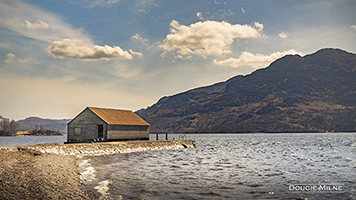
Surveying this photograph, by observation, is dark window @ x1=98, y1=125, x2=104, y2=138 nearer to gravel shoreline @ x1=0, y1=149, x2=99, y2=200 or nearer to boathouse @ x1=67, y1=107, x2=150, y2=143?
boathouse @ x1=67, y1=107, x2=150, y2=143

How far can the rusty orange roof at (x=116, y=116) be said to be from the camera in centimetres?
4819

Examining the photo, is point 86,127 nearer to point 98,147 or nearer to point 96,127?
point 96,127

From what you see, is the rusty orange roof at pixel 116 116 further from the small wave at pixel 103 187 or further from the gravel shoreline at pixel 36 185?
the small wave at pixel 103 187

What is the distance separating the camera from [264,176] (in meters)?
22.4

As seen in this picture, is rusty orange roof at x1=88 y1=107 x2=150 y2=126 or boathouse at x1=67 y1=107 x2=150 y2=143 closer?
boathouse at x1=67 y1=107 x2=150 y2=143

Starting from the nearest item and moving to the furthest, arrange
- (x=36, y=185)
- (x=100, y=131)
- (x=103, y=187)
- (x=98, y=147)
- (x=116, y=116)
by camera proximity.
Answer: (x=36, y=185) → (x=103, y=187) → (x=98, y=147) → (x=100, y=131) → (x=116, y=116)

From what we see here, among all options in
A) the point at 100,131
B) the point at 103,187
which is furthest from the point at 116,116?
the point at 103,187

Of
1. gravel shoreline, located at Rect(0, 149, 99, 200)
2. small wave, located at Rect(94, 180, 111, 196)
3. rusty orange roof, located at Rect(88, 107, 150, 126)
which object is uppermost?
rusty orange roof, located at Rect(88, 107, 150, 126)

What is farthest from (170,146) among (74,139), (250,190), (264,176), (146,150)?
(250,190)

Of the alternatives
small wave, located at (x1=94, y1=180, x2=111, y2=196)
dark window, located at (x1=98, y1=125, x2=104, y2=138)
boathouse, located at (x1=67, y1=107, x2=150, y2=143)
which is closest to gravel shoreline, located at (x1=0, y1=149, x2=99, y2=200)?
small wave, located at (x1=94, y1=180, x2=111, y2=196)

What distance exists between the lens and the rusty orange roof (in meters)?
48.2

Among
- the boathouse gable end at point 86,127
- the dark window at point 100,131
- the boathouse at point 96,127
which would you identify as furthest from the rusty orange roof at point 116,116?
the dark window at point 100,131

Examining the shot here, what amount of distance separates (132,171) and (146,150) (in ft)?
86.3

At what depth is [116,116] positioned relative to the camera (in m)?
52.3
